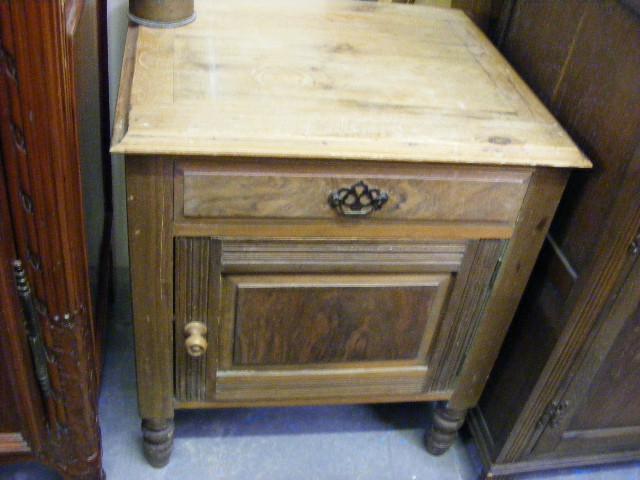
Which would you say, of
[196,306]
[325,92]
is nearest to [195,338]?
[196,306]

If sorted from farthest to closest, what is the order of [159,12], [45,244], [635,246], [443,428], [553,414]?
[443,428] < [553,414] < [159,12] < [635,246] < [45,244]

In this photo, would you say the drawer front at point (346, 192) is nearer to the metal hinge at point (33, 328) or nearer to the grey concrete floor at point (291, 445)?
the metal hinge at point (33, 328)

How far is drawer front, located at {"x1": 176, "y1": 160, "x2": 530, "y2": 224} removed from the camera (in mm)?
824

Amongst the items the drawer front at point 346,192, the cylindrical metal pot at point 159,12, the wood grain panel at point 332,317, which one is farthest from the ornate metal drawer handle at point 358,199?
the cylindrical metal pot at point 159,12

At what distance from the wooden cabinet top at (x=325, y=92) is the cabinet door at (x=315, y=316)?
0.52 feet

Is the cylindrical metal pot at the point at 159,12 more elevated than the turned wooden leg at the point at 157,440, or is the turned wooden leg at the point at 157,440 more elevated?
the cylindrical metal pot at the point at 159,12

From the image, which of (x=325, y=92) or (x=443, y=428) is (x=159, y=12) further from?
(x=443, y=428)

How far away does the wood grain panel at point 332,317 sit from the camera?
0.97 metres

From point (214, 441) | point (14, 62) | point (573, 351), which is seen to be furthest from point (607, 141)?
point (214, 441)

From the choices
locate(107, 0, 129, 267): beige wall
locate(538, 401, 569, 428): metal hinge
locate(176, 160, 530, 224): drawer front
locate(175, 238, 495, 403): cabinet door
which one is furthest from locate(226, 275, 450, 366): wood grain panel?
locate(107, 0, 129, 267): beige wall

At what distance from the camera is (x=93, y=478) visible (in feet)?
3.42

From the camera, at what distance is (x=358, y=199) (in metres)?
0.86

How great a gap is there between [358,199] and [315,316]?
227mm

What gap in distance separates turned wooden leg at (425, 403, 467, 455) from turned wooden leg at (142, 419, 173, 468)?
0.47 metres
